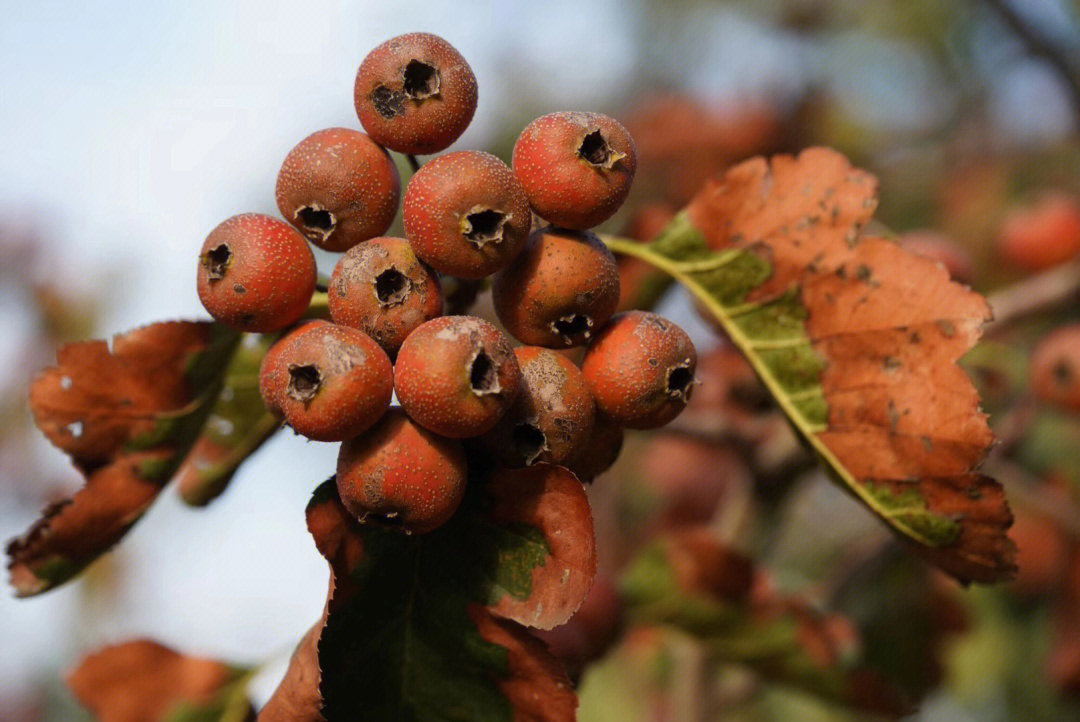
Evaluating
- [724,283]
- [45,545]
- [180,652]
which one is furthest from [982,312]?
[180,652]

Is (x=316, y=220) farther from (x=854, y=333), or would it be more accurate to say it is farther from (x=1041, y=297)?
(x=1041, y=297)

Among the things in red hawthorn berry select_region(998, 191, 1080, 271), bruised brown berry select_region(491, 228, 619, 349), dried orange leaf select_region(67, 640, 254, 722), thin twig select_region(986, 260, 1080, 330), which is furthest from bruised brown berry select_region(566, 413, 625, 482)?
red hawthorn berry select_region(998, 191, 1080, 271)

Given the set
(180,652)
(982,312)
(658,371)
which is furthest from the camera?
(180,652)

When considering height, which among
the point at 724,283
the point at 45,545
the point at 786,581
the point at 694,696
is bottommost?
the point at 786,581

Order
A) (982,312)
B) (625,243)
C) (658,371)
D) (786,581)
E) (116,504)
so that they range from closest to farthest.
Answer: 1. (658,371)
2. (982,312)
3. (116,504)
4. (625,243)
5. (786,581)

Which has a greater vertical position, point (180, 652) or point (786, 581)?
point (180, 652)

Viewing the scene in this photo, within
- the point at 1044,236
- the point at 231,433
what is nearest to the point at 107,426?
the point at 231,433

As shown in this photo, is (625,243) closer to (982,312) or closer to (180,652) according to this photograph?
(982,312)
